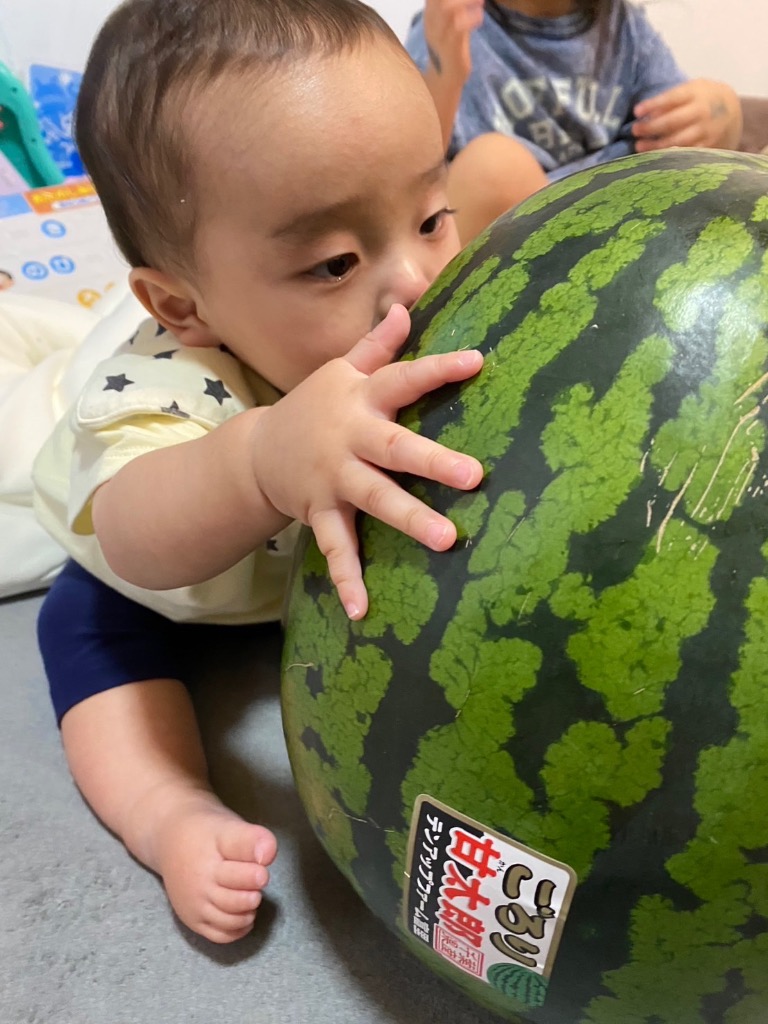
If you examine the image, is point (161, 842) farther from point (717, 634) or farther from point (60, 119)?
point (60, 119)

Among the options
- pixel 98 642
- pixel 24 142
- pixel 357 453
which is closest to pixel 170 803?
pixel 98 642

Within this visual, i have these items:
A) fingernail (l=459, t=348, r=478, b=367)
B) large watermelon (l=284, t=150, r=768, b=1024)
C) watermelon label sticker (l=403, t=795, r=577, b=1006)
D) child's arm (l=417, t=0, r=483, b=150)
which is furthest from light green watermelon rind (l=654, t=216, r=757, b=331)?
child's arm (l=417, t=0, r=483, b=150)

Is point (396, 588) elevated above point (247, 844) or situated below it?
above

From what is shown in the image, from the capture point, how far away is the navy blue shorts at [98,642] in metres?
1.25

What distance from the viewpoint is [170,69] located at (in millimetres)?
1022

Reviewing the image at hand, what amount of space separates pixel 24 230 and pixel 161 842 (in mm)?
1963

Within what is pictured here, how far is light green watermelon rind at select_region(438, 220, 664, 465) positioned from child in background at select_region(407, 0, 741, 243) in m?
1.38

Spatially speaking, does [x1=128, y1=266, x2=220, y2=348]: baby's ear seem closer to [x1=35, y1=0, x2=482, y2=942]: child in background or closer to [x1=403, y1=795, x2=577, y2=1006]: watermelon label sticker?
[x1=35, y1=0, x2=482, y2=942]: child in background

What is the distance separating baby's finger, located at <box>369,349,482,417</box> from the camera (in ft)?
2.24

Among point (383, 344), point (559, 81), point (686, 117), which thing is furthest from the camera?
point (559, 81)

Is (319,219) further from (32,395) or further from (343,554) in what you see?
(32,395)

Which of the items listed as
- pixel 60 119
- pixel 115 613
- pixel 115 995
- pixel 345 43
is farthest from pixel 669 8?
pixel 115 995

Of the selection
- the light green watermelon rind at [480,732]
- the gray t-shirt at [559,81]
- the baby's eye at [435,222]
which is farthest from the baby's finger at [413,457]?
the gray t-shirt at [559,81]

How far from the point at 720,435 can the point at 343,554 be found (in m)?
0.30
